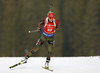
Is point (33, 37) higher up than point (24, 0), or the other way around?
point (24, 0)

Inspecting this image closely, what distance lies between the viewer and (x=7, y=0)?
55.5 meters

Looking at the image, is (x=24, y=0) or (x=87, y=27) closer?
(x=87, y=27)

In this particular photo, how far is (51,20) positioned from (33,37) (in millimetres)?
33117

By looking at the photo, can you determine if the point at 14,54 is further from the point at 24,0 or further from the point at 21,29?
the point at 24,0

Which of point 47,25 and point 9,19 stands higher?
point 9,19

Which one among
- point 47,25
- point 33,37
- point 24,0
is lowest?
point 47,25

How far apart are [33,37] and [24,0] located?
11.3m

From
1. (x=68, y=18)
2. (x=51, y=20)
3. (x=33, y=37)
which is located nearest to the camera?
(x=51, y=20)

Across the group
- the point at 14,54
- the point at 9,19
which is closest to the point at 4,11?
the point at 9,19

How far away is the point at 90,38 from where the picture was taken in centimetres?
4419

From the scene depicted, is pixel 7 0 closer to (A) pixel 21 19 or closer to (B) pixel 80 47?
(A) pixel 21 19

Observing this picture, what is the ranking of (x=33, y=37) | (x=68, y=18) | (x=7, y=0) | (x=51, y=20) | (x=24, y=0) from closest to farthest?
(x=51, y=20), (x=33, y=37), (x=24, y=0), (x=7, y=0), (x=68, y=18)

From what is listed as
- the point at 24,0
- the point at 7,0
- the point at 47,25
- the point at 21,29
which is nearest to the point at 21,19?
the point at 21,29

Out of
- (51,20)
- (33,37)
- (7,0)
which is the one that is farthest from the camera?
(7,0)
